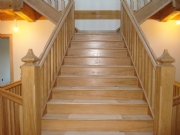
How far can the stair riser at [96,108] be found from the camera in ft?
7.13

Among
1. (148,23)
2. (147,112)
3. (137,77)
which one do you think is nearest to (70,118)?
(147,112)

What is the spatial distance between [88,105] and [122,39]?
200cm

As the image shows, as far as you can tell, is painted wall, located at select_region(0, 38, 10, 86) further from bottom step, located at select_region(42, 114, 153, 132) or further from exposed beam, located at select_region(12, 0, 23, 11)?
bottom step, located at select_region(42, 114, 153, 132)

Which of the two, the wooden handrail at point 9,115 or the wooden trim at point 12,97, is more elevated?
the wooden trim at point 12,97

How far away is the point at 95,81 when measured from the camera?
103 inches

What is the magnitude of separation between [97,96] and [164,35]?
10.3 ft

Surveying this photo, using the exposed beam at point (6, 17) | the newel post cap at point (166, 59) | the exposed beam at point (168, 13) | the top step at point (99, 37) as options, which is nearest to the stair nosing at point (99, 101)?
the newel post cap at point (166, 59)

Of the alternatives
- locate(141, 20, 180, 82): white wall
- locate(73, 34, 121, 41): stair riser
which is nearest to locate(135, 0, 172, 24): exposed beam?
locate(73, 34, 121, 41): stair riser

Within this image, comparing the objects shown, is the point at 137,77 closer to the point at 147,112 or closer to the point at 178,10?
the point at 147,112

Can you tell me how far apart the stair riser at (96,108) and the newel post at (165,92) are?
0.38 meters

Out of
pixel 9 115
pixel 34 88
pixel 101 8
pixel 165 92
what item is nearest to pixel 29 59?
pixel 34 88

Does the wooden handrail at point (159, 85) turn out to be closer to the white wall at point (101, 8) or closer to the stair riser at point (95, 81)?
the stair riser at point (95, 81)

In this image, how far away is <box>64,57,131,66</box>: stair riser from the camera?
3.05 m

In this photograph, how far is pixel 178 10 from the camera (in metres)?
3.43
